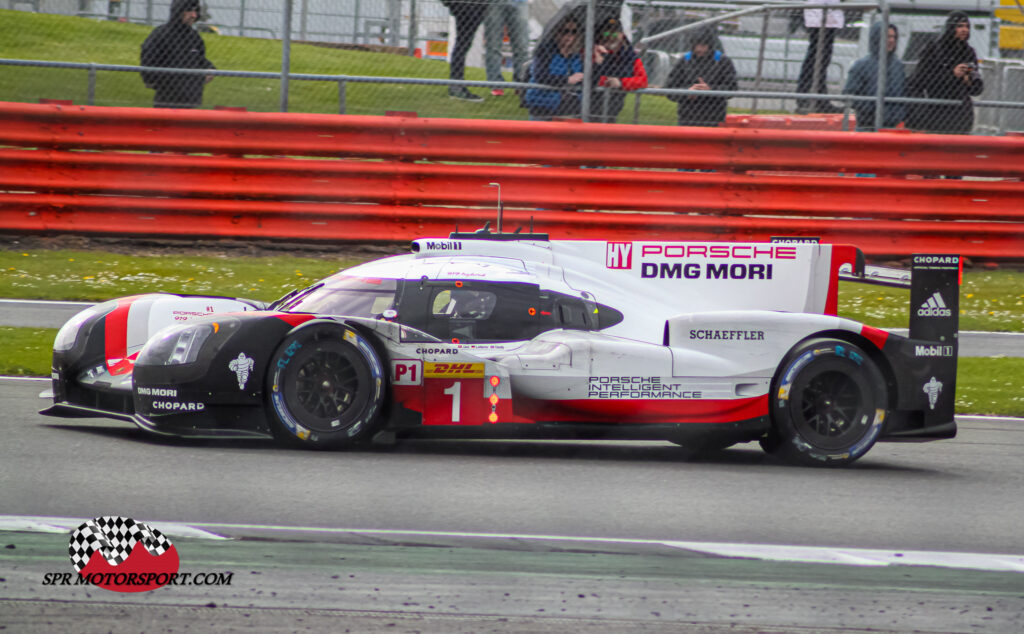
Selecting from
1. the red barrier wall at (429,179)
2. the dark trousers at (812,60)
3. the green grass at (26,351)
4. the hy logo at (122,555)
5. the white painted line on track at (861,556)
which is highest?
the dark trousers at (812,60)

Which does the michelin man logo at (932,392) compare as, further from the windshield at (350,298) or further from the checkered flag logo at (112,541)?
the checkered flag logo at (112,541)

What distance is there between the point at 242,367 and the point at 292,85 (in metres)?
6.84

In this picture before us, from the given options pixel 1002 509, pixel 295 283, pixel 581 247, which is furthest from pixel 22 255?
pixel 1002 509

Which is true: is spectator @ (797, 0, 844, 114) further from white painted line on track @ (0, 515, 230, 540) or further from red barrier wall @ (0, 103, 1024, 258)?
white painted line on track @ (0, 515, 230, 540)

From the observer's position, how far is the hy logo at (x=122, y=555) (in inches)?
176

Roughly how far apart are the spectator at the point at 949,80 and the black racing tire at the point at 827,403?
672cm

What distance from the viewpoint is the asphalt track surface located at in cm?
429

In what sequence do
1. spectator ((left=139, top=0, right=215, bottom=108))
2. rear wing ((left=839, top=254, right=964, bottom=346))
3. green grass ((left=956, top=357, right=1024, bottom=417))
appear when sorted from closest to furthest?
1. rear wing ((left=839, top=254, right=964, bottom=346))
2. green grass ((left=956, top=357, right=1024, bottom=417))
3. spectator ((left=139, top=0, right=215, bottom=108))

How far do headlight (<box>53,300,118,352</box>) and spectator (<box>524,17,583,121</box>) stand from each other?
20.5 ft

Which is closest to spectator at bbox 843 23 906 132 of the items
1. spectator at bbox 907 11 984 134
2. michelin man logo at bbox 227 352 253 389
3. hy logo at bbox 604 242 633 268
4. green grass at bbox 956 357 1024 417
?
spectator at bbox 907 11 984 134

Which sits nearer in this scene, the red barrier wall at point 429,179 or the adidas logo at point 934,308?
the adidas logo at point 934,308

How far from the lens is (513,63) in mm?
12594

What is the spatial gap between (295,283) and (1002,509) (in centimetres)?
681

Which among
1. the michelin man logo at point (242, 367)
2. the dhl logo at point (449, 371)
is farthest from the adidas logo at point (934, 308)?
the michelin man logo at point (242, 367)
